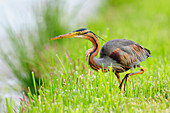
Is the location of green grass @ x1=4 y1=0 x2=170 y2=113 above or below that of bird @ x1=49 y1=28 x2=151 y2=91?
below

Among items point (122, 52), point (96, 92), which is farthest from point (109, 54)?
point (96, 92)

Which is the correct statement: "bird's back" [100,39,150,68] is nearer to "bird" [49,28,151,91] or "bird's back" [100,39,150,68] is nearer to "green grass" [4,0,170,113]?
"bird" [49,28,151,91]

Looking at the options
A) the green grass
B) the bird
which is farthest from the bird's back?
the green grass

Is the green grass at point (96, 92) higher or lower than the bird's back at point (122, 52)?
lower

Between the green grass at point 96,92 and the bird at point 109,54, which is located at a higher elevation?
the bird at point 109,54

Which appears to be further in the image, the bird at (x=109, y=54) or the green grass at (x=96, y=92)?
the bird at (x=109, y=54)

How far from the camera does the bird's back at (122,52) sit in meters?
3.33

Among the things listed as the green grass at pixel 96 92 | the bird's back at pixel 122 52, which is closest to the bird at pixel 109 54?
the bird's back at pixel 122 52

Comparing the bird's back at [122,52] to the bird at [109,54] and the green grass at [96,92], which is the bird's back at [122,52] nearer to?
the bird at [109,54]

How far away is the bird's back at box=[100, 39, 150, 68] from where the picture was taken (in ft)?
10.9

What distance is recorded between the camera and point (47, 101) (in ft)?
10.00

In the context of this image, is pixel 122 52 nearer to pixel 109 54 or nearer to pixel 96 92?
pixel 109 54

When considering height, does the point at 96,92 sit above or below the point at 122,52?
below

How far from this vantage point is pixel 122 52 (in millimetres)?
3354
